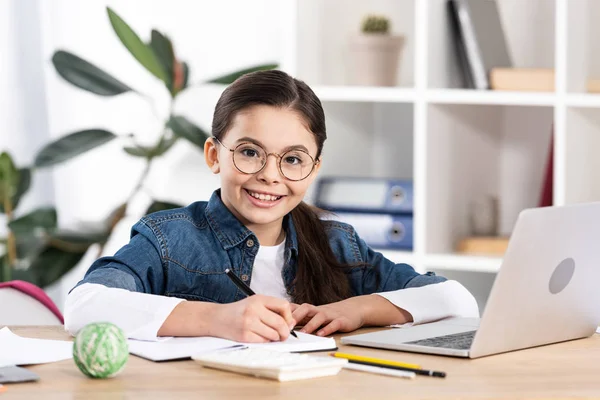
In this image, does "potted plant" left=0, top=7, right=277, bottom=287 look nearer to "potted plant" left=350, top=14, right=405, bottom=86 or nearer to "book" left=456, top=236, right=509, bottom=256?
"potted plant" left=350, top=14, right=405, bottom=86

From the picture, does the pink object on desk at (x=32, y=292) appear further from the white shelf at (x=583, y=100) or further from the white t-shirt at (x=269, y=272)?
the white shelf at (x=583, y=100)

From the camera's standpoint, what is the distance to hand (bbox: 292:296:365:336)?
57.7 inches

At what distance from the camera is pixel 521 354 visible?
4.36 ft

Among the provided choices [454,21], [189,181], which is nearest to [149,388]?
[454,21]

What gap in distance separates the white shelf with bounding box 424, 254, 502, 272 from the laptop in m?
1.25

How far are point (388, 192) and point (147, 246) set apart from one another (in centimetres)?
131

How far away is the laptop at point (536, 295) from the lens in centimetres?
125

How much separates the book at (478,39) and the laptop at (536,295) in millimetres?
1428

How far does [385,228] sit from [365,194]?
0.11 m

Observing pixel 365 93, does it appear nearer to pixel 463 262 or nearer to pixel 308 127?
pixel 463 262

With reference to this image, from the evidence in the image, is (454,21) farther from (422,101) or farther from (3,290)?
(3,290)

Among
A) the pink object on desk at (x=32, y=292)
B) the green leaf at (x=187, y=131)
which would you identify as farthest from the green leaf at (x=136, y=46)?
the pink object on desk at (x=32, y=292)

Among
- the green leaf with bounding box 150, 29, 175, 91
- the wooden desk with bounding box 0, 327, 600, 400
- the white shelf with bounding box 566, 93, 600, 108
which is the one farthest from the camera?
the green leaf with bounding box 150, 29, 175, 91

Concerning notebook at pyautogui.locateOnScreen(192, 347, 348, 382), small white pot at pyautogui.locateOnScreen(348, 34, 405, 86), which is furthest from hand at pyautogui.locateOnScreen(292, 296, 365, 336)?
small white pot at pyautogui.locateOnScreen(348, 34, 405, 86)
